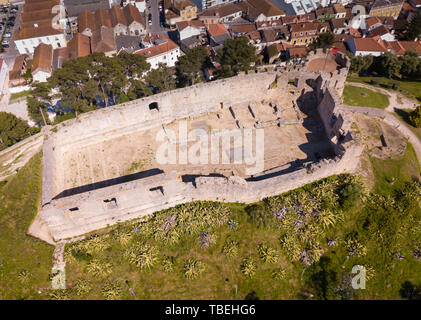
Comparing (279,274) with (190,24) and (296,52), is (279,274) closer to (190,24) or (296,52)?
(296,52)

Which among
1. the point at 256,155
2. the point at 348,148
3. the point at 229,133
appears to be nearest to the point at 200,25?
the point at 229,133

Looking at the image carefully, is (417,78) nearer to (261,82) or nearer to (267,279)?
(261,82)

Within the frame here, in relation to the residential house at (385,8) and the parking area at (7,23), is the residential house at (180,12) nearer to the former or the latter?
the parking area at (7,23)

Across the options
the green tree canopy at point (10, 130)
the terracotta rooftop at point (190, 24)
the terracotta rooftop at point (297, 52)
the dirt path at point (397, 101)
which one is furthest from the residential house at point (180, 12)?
the dirt path at point (397, 101)

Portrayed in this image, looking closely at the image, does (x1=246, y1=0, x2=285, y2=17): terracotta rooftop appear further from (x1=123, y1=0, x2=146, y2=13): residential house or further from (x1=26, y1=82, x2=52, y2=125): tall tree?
(x1=26, y1=82, x2=52, y2=125): tall tree

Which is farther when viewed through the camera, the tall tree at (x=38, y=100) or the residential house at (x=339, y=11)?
the residential house at (x=339, y=11)

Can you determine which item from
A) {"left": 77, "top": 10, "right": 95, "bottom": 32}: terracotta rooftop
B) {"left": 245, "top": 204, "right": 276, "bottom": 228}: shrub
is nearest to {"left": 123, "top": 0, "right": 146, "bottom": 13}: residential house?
{"left": 77, "top": 10, "right": 95, "bottom": 32}: terracotta rooftop
